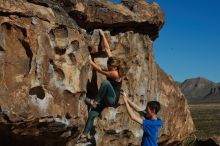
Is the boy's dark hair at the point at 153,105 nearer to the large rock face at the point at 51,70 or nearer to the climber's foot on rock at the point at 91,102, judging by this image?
the large rock face at the point at 51,70

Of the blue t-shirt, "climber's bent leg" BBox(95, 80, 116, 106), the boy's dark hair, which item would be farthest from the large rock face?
the boy's dark hair

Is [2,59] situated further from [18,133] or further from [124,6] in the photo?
[124,6]

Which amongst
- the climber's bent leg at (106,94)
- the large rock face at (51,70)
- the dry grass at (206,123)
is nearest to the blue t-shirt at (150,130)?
the large rock face at (51,70)

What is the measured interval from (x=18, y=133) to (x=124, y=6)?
7775mm

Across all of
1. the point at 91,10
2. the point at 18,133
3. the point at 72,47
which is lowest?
the point at 18,133

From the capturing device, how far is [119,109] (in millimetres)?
17844

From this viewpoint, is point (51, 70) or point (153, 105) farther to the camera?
point (51, 70)

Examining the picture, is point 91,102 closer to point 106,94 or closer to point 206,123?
point 106,94

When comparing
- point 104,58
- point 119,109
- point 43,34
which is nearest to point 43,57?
point 43,34

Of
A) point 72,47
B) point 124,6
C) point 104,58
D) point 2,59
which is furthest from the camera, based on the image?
point 124,6

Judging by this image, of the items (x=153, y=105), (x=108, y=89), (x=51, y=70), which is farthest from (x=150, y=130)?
(x=51, y=70)

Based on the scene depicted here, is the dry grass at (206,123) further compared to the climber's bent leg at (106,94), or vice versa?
the dry grass at (206,123)

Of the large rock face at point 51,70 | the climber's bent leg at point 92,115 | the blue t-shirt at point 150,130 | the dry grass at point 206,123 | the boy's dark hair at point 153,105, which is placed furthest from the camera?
the dry grass at point 206,123

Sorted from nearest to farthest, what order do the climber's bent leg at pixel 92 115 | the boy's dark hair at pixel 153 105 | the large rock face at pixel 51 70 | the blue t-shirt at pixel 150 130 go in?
the boy's dark hair at pixel 153 105, the blue t-shirt at pixel 150 130, the large rock face at pixel 51 70, the climber's bent leg at pixel 92 115
